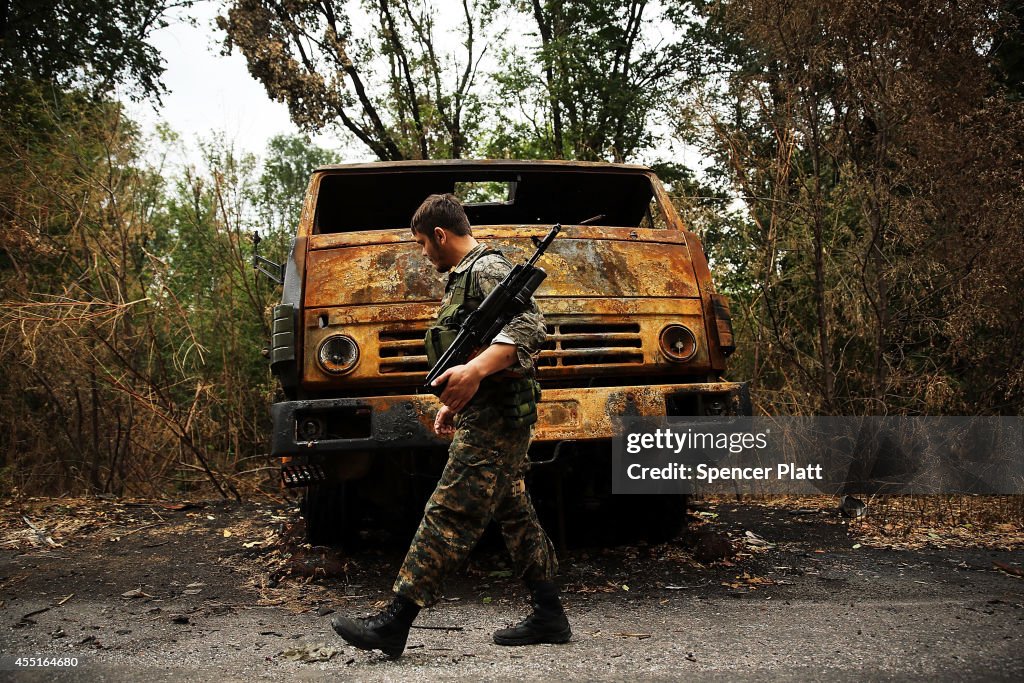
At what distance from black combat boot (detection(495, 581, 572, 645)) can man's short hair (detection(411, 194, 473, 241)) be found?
1357 millimetres

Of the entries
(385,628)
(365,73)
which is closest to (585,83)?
(365,73)

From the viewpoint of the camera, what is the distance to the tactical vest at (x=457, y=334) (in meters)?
3.12

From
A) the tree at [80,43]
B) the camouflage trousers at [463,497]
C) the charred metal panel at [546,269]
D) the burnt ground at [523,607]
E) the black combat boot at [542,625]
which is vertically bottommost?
the burnt ground at [523,607]

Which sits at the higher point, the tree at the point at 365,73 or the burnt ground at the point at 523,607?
the tree at the point at 365,73

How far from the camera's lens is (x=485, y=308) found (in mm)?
3076

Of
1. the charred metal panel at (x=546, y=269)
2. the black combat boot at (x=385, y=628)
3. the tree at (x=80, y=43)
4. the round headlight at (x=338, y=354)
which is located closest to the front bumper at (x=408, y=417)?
the round headlight at (x=338, y=354)

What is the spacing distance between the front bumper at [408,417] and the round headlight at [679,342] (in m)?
0.25

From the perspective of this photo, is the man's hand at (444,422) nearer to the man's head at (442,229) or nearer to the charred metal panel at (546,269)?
the man's head at (442,229)

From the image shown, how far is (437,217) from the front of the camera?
3.24 metres

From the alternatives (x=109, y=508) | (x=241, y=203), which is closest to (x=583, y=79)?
(x=241, y=203)

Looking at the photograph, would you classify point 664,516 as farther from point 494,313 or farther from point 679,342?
point 494,313

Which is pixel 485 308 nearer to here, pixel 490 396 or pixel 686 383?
pixel 490 396

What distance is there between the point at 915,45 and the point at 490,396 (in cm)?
510

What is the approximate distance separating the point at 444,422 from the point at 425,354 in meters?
1.10
